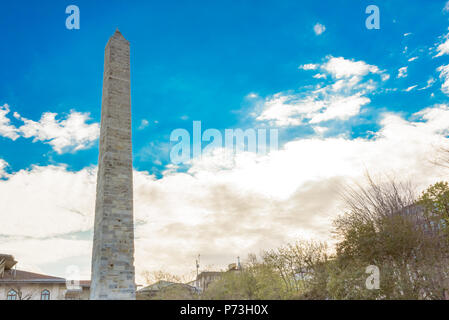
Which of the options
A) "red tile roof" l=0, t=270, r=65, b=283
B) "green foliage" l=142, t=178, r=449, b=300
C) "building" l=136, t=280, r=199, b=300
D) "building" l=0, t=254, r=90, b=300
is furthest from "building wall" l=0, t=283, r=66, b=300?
"green foliage" l=142, t=178, r=449, b=300

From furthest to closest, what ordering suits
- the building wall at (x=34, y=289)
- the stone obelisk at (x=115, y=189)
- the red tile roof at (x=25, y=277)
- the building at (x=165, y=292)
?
the red tile roof at (x=25, y=277) → the building wall at (x=34, y=289) → the building at (x=165, y=292) → the stone obelisk at (x=115, y=189)

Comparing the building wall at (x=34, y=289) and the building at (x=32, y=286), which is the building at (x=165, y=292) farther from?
the building wall at (x=34, y=289)

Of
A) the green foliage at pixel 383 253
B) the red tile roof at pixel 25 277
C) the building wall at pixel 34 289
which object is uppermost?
the green foliage at pixel 383 253

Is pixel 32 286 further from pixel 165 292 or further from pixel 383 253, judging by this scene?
pixel 383 253

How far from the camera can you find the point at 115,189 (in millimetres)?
13844

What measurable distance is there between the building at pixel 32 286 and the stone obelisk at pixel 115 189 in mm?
16548

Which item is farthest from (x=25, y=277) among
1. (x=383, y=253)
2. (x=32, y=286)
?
(x=383, y=253)

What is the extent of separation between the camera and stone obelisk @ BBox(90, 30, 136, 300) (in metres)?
12.8

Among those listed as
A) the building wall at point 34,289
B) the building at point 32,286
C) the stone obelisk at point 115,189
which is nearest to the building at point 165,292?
the building at point 32,286

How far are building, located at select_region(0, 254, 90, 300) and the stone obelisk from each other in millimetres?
16548

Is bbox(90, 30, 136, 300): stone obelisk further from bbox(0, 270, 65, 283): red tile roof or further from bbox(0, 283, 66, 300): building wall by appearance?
bbox(0, 283, 66, 300): building wall

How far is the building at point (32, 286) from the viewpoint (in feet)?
86.8

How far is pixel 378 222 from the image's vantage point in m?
17.2
